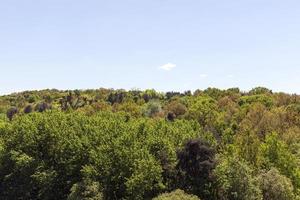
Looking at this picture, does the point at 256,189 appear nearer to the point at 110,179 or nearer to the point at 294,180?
the point at 294,180

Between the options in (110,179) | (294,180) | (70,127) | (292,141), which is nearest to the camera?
(110,179)

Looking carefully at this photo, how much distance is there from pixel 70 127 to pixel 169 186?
2367 cm

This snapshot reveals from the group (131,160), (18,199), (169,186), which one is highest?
(131,160)

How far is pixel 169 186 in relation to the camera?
58.5m

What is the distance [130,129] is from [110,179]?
39.1 feet

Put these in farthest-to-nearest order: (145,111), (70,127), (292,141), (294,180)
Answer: (145,111) → (292,141) → (70,127) → (294,180)

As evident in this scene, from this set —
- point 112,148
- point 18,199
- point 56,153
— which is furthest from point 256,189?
point 18,199

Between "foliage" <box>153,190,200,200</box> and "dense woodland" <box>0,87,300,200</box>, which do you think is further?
"dense woodland" <box>0,87,300,200</box>

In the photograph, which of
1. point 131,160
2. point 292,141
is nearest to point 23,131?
point 131,160

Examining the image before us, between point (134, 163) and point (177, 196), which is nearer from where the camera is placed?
point (177, 196)

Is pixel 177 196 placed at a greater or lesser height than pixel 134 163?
lesser

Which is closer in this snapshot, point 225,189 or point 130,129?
point 225,189

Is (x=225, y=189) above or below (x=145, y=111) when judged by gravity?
below

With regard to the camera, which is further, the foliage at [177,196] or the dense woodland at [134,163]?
the dense woodland at [134,163]
